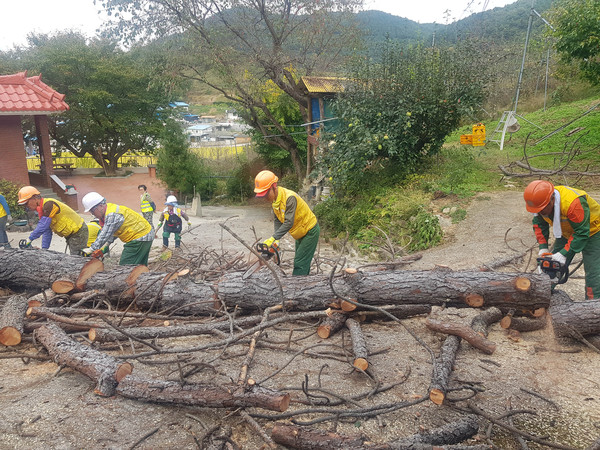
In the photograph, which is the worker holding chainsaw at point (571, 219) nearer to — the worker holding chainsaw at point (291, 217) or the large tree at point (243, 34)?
the worker holding chainsaw at point (291, 217)

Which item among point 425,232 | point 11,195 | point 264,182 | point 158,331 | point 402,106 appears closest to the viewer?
point 158,331

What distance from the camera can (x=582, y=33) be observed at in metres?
8.60

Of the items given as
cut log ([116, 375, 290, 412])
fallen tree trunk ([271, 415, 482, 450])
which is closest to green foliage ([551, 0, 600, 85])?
fallen tree trunk ([271, 415, 482, 450])

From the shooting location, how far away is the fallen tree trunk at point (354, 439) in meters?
2.44

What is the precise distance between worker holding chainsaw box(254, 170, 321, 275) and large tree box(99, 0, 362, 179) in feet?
35.7

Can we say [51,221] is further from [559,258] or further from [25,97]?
[25,97]

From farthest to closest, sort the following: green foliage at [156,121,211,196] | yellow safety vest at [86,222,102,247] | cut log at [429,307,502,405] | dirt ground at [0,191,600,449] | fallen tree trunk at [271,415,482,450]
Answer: green foliage at [156,121,211,196]
yellow safety vest at [86,222,102,247]
cut log at [429,307,502,405]
dirt ground at [0,191,600,449]
fallen tree trunk at [271,415,482,450]

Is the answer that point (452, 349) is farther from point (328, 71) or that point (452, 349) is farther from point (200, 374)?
point (328, 71)

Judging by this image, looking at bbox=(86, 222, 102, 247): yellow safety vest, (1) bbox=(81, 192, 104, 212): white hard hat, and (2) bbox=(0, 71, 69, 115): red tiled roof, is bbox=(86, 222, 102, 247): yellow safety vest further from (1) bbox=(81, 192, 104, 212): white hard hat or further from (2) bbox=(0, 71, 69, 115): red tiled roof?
(2) bbox=(0, 71, 69, 115): red tiled roof

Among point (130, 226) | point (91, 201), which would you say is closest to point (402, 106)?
point (130, 226)

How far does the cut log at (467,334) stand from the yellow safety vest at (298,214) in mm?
1809

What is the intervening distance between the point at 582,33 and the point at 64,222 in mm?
10121

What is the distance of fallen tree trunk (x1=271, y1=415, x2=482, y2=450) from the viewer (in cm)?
244

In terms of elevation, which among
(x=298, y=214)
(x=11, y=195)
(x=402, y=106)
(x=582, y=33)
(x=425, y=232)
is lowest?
(x=425, y=232)
